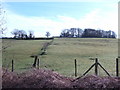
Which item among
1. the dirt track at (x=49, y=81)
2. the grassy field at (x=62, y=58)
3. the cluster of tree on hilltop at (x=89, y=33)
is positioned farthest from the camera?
the cluster of tree on hilltop at (x=89, y=33)

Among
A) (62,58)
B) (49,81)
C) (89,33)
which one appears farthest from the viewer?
(89,33)

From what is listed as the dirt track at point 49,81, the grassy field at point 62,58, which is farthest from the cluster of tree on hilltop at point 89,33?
the dirt track at point 49,81

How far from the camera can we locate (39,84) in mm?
10102

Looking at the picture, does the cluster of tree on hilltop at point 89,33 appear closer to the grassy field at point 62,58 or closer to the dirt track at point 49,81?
the grassy field at point 62,58

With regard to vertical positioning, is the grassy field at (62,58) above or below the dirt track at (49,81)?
below

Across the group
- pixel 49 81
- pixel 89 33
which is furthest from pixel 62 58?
pixel 89 33

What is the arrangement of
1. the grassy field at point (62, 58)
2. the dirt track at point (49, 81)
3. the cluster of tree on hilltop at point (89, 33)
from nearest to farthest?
1. the dirt track at point (49, 81)
2. the grassy field at point (62, 58)
3. the cluster of tree on hilltop at point (89, 33)

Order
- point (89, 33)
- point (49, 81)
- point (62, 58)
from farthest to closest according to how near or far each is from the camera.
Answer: point (89, 33) < point (62, 58) < point (49, 81)

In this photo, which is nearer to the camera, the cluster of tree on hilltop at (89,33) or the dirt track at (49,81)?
the dirt track at (49,81)

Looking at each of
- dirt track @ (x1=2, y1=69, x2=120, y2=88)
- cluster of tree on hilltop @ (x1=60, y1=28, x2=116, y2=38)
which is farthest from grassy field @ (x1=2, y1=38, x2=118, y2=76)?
cluster of tree on hilltop @ (x1=60, y1=28, x2=116, y2=38)

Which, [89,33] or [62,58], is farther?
[89,33]

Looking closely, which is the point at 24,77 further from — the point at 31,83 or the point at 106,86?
the point at 106,86

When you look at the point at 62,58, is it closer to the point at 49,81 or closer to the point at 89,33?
the point at 49,81

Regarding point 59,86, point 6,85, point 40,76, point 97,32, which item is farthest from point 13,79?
point 97,32
